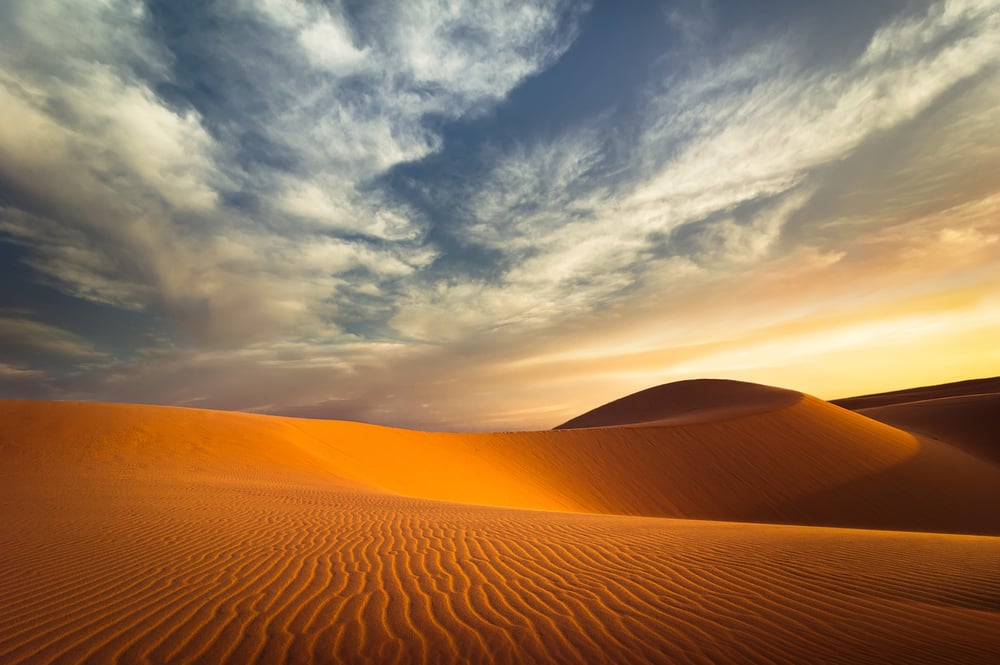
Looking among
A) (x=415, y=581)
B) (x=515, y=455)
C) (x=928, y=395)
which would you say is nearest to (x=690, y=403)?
(x=515, y=455)

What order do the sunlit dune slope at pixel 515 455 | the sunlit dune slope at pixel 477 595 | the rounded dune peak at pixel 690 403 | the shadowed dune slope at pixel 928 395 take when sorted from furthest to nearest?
the shadowed dune slope at pixel 928 395 < the rounded dune peak at pixel 690 403 < the sunlit dune slope at pixel 515 455 < the sunlit dune slope at pixel 477 595

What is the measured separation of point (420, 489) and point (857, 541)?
53.0 ft

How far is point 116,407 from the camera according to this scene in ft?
78.2

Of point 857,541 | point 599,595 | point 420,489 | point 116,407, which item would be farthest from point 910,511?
point 116,407

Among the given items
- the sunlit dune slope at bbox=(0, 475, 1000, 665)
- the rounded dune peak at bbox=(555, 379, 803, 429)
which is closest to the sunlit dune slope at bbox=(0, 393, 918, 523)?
the rounded dune peak at bbox=(555, 379, 803, 429)

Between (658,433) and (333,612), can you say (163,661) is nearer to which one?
(333,612)

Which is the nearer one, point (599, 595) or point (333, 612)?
point (333, 612)

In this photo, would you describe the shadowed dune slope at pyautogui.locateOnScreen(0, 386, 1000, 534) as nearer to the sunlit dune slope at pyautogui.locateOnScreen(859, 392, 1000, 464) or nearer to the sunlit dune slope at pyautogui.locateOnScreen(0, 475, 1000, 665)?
the sunlit dune slope at pyautogui.locateOnScreen(859, 392, 1000, 464)

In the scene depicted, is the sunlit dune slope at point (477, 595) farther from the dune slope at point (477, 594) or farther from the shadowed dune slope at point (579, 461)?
the shadowed dune slope at point (579, 461)

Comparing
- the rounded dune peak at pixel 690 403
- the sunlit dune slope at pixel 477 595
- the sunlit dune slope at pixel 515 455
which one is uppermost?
the rounded dune peak at pixel 690 403

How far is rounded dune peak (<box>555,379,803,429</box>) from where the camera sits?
Result: 33281 mm

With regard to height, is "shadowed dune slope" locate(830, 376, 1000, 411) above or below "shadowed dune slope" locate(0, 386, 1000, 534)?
above

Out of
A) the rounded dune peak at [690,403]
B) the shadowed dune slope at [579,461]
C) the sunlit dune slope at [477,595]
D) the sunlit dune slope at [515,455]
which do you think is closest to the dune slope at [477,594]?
the sunlit dune slope at [477,595]

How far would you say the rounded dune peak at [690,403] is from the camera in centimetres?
3328
